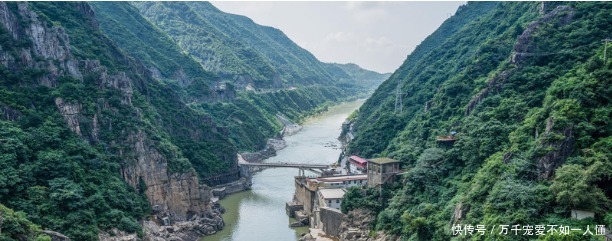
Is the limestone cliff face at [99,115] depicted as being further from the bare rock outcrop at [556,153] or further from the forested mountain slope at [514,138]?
the bare rock outcrop at [556,153]

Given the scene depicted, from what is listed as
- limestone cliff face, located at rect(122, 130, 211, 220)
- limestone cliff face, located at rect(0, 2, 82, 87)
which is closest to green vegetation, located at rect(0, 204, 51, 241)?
limestone cliff face, located at rect(122, 130, 211, 220)

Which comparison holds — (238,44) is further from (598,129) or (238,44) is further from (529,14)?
(598,129)

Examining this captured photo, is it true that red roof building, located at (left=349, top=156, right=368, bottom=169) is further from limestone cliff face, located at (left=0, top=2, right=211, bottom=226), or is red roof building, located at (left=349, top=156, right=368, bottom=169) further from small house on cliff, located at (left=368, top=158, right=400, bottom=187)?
limestone cliff face, located at (left=0, top=2, right=211, bottom=226)

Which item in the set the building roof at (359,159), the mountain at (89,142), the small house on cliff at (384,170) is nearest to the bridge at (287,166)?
the mountain at (89,142)

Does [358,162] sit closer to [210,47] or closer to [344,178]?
[344,178]

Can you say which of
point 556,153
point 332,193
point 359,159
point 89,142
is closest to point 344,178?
point 332,193

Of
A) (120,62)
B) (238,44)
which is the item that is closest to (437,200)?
(120,62)
